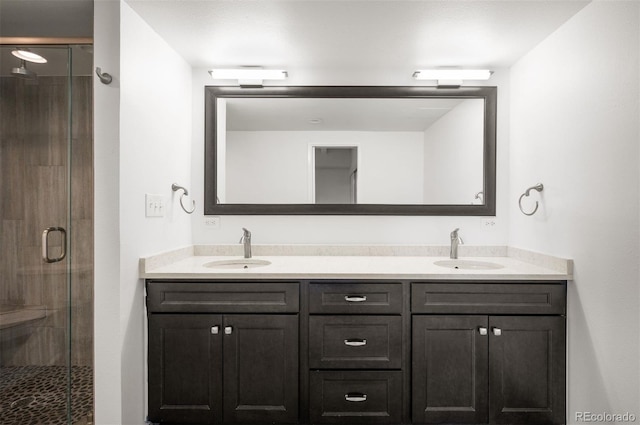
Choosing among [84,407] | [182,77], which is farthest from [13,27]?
[84,407]

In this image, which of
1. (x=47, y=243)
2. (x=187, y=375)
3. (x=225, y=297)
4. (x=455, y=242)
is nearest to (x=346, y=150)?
(x=455, y=242)

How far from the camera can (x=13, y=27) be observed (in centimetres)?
196

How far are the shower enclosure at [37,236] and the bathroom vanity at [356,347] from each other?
1.67ft

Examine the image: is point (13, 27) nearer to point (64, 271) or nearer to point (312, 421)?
point (64, 271)

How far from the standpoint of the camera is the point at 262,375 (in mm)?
1754

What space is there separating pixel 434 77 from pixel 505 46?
16.7 inches

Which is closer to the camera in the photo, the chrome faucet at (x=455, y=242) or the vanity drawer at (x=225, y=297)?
the vanity drawer at (x=225, y=297)

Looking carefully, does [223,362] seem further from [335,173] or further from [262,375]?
[335,173]

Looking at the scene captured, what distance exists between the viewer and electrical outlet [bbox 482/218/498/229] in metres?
2.38

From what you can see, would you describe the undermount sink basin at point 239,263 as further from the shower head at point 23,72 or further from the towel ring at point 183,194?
the shower head at point 23,72

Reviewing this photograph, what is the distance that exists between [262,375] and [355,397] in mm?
484

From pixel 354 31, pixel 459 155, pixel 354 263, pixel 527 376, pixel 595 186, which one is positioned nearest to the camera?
pixel 595 186

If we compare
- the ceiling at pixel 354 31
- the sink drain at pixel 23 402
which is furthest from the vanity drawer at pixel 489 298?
the sink drain at pixel 23 402

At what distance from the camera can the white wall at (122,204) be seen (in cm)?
160
